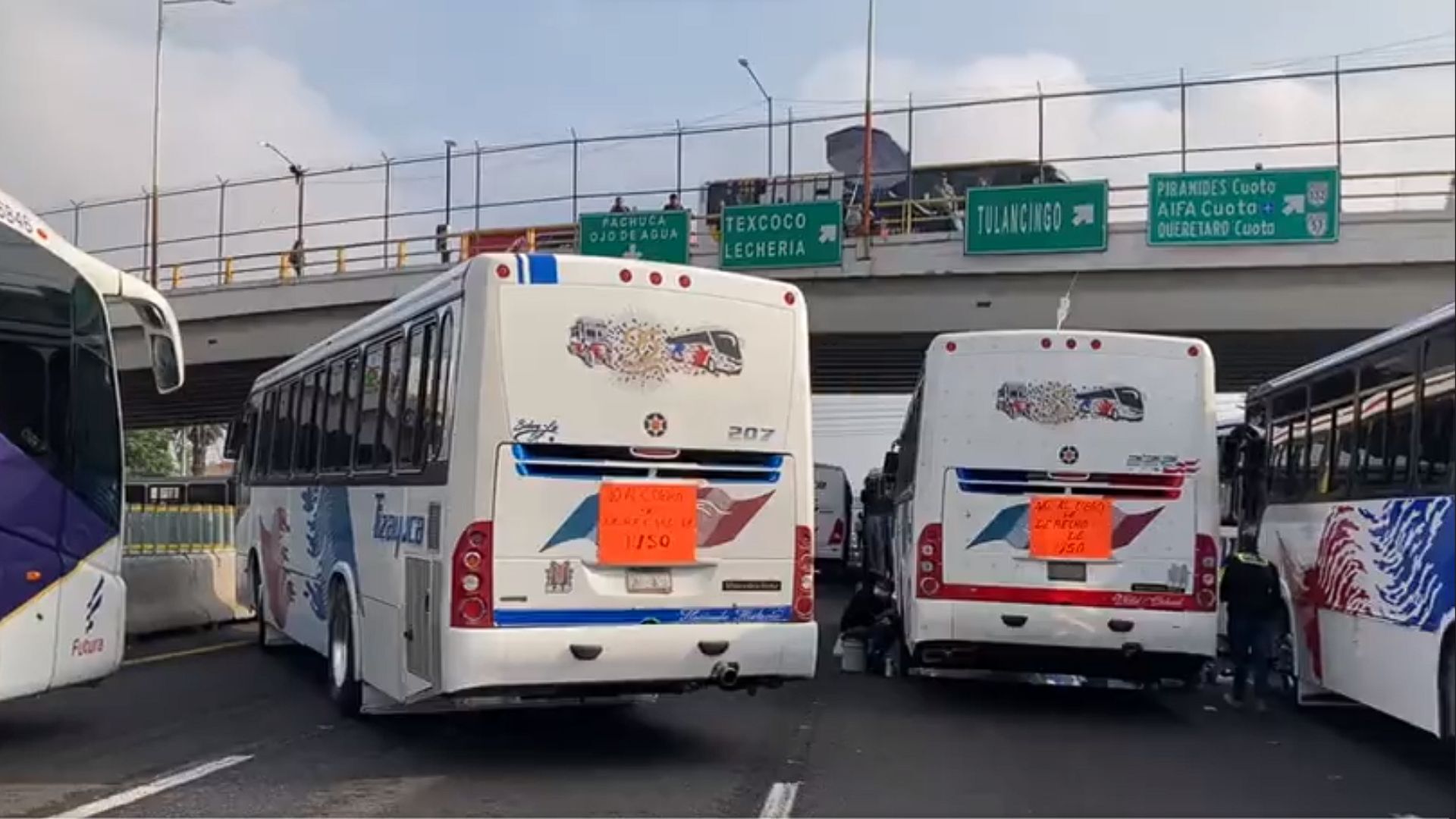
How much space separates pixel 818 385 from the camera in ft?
129

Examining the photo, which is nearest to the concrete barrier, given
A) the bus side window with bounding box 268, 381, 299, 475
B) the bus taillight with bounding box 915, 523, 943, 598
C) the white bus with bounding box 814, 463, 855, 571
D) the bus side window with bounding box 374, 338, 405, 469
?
the bus side window with bounding box 268, 381, 299, 475

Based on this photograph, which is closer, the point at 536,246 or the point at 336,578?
the point at 336,578

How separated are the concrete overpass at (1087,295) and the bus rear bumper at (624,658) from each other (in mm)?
15230

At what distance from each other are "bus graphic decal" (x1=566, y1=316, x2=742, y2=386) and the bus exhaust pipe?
185cm

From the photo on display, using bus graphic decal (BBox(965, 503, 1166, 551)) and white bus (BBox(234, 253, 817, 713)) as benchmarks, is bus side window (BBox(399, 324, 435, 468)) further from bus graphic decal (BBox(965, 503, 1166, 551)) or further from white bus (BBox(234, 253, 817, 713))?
bus graphic decal (BBox(965, 503, 1166, 551))

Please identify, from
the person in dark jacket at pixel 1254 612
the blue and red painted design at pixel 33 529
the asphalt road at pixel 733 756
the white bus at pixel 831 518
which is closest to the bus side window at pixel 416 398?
the asphalt road at pixel 733 756

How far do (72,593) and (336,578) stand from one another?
2.54 m

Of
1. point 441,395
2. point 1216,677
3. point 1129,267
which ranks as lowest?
point 1216,677

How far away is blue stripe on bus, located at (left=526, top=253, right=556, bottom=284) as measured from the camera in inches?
361

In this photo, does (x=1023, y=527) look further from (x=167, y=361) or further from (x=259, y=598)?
(x=259, y=598)

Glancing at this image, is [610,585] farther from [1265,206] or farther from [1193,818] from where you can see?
[1265,206]

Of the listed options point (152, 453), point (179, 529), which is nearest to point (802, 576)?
point (179, 529)

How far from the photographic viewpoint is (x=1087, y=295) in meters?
27.3

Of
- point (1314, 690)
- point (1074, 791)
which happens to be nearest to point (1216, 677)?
point (1314, 690)
